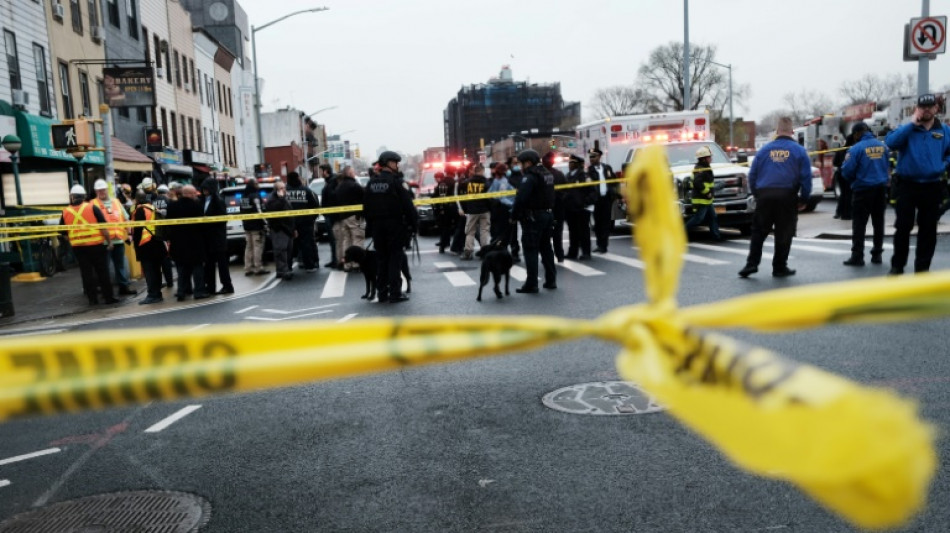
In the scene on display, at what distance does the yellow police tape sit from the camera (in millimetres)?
1170

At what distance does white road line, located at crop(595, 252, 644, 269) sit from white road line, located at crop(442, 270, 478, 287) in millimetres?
2650

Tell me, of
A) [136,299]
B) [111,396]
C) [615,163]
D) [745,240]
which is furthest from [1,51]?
[111,396]

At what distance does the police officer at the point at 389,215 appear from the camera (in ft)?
36.1

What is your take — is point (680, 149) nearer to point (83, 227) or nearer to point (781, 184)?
point (781, 184)

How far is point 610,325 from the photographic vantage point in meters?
1.51

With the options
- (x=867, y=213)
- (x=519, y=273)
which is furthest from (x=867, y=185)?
(x=519, y=273)

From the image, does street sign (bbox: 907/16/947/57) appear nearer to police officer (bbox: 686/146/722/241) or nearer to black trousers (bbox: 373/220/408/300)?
police officer (bbox: 686/146/722/241)

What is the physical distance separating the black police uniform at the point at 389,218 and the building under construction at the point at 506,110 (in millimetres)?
147167

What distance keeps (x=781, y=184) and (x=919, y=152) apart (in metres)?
1.74

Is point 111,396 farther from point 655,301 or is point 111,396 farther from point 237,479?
point 237,479

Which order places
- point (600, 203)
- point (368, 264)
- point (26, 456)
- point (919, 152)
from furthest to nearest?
1. point (600, 203)
2. point (368, 264)
3. point (919, 152)
4. point (26, 456)

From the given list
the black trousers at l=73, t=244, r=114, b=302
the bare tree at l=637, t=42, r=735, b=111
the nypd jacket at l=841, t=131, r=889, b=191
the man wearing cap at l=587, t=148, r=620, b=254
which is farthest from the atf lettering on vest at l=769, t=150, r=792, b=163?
the bare tree at l=637, t=42, r=735, b=111

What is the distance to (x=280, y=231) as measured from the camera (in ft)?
50.1

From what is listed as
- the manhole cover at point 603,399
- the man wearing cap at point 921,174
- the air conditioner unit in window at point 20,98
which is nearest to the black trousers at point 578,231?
the man wearing cap at point 921,174
